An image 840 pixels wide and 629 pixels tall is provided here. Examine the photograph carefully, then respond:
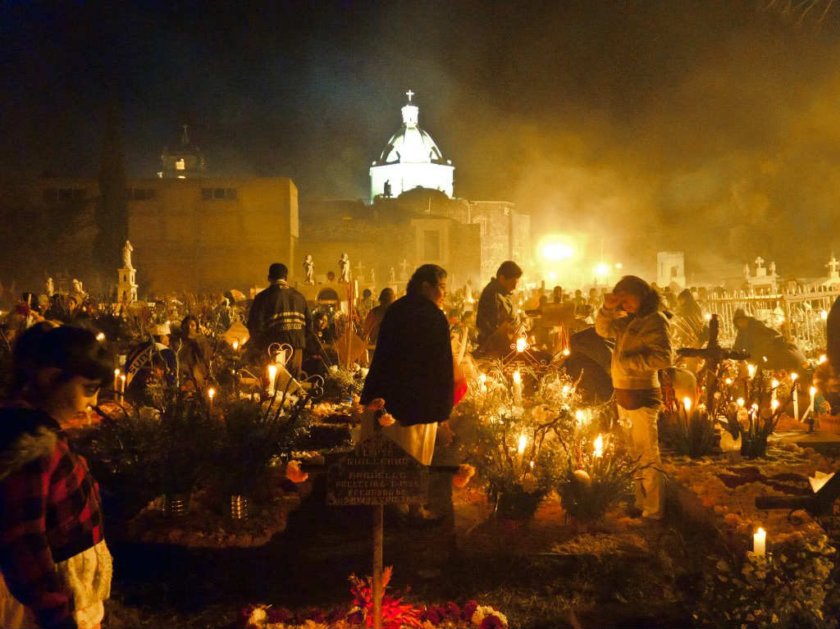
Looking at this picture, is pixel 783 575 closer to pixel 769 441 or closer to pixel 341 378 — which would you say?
pixel 769 441

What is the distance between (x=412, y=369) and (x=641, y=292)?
1.95 metres

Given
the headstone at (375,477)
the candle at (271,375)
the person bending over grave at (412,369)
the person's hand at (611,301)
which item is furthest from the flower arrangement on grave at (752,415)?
the headstone at (375,477)

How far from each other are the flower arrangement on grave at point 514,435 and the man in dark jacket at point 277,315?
2412 millimetres

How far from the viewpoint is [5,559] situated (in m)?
2.22

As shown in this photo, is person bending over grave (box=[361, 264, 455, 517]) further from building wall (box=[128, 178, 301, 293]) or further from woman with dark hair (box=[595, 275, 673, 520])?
building wall (box=[128, 178, 301, 293])

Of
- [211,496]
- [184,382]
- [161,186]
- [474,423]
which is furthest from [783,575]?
[161,186]

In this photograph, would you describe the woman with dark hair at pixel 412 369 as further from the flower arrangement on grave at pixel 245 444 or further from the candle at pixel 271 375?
the candle at pixel 271 375

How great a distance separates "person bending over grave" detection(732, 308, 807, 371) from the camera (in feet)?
33.4

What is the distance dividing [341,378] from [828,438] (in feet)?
19.6

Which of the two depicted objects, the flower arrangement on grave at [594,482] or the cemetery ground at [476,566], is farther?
the flower arrangement on grave at [594,482]

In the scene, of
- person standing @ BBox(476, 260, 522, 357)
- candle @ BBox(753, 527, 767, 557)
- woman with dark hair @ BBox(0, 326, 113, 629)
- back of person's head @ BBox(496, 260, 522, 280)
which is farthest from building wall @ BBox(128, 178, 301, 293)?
woman with dark hair @ BBox(0, 326, 113, 629)

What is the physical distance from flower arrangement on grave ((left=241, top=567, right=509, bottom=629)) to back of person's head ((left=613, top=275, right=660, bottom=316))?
264 centimetres

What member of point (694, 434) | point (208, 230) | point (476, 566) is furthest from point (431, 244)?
point (476, 566)

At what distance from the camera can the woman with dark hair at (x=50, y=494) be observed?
2230 millimetres
